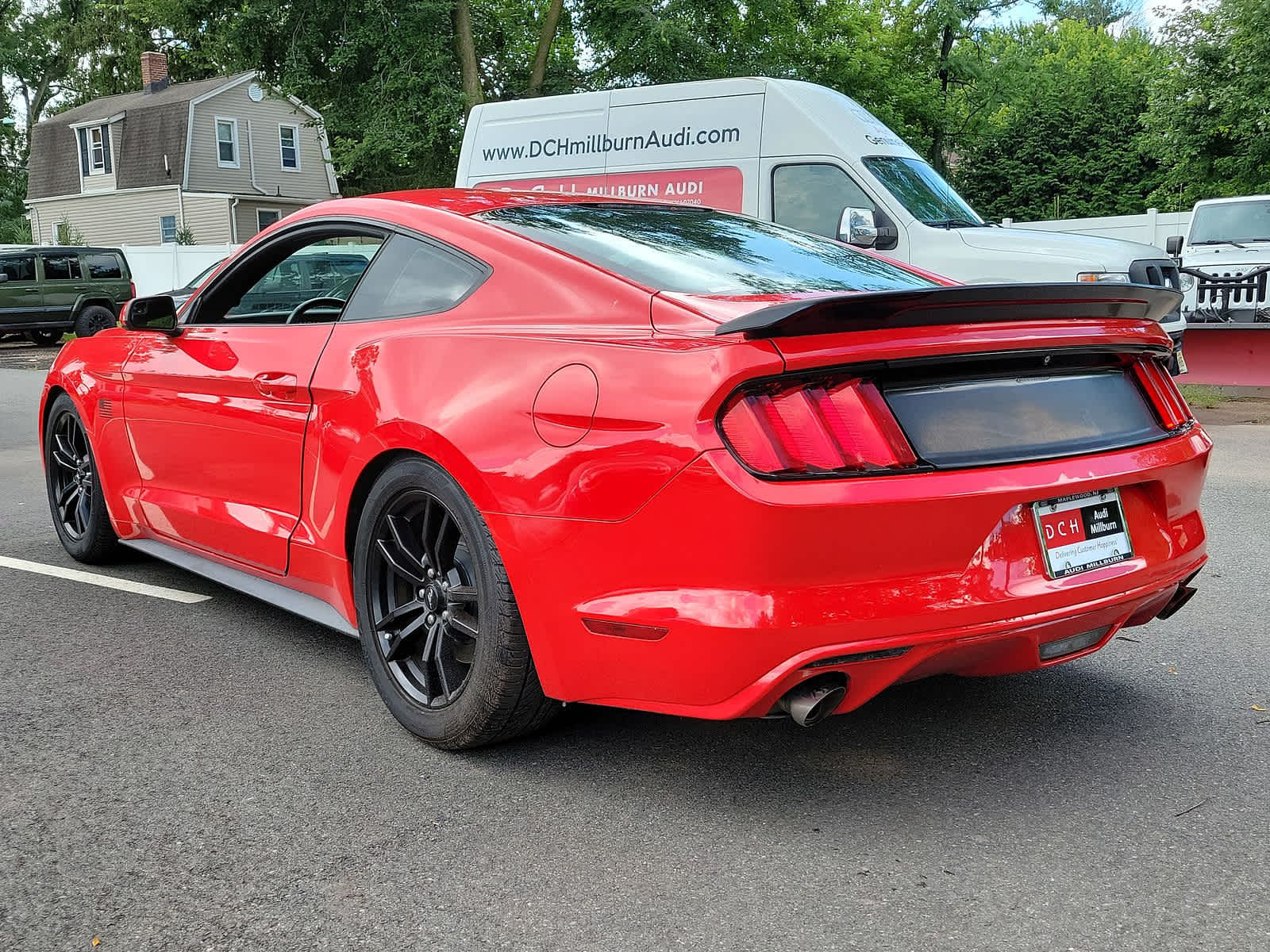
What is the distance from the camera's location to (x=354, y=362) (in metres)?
3.60

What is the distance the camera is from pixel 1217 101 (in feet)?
74.0

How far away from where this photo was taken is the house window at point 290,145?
4319cm

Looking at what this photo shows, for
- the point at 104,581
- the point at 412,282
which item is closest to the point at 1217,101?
the point at 104,581

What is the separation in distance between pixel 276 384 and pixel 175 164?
40039 mm

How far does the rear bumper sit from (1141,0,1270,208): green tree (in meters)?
22.3

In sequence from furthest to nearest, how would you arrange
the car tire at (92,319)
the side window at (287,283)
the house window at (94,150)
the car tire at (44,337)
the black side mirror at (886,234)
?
1. the house window at (94,150)
2. the car tire at (44,337)
3. the car tire at (92,319)
4. the black side mirror at (886,234)
5. the side window at (287,283)

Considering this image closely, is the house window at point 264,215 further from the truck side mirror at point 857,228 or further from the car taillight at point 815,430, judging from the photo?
the car taillight at point 815,430

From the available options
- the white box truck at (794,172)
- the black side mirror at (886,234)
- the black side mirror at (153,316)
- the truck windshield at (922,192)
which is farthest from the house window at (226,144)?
the black side mirror at (153,316)

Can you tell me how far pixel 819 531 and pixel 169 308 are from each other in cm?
296

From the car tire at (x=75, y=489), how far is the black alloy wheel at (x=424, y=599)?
2.28 meters

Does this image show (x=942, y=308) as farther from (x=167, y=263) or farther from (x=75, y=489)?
(x=167, y=263)

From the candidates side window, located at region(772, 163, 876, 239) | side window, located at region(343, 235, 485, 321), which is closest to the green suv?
side window, located at region(772, 163, 876, 239)

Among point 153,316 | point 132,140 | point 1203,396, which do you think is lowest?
point 1203,396

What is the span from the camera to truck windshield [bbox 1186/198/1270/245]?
16703 mm
